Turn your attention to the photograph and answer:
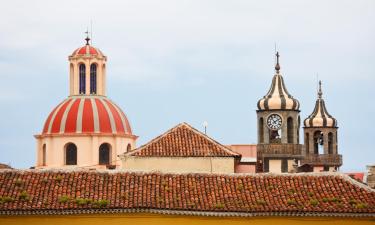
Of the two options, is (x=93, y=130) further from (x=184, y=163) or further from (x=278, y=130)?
(x=184, y=163)

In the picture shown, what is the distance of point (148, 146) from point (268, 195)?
10571 mm

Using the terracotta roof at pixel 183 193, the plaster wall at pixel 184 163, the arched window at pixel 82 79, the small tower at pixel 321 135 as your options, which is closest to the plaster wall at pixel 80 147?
the arched window at pixel 82 79

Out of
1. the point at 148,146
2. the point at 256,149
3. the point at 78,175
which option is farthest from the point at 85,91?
the point at 78,175

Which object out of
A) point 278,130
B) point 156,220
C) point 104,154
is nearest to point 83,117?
point 104,154

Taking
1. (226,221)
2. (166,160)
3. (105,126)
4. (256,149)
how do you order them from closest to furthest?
(226,221)
(166,160)
(256,149)
(105,126)

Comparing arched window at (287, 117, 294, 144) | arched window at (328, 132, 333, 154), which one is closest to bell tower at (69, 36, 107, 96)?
arched window at (328, 132, 333, 154)

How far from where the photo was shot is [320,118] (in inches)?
3265

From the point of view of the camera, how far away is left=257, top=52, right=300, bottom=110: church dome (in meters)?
66.5

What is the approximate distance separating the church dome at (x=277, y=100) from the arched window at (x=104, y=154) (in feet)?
64.3

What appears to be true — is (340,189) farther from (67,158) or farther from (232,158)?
(67,158)

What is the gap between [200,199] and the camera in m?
43.2

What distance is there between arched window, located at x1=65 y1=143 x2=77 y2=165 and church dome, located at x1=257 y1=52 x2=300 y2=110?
20242 mm

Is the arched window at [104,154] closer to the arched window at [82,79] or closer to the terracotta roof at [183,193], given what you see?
the arched window at [82,79]

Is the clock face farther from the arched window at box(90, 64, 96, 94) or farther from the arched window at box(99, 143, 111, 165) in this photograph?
the arched window at box(90, 64, 96, 94)
